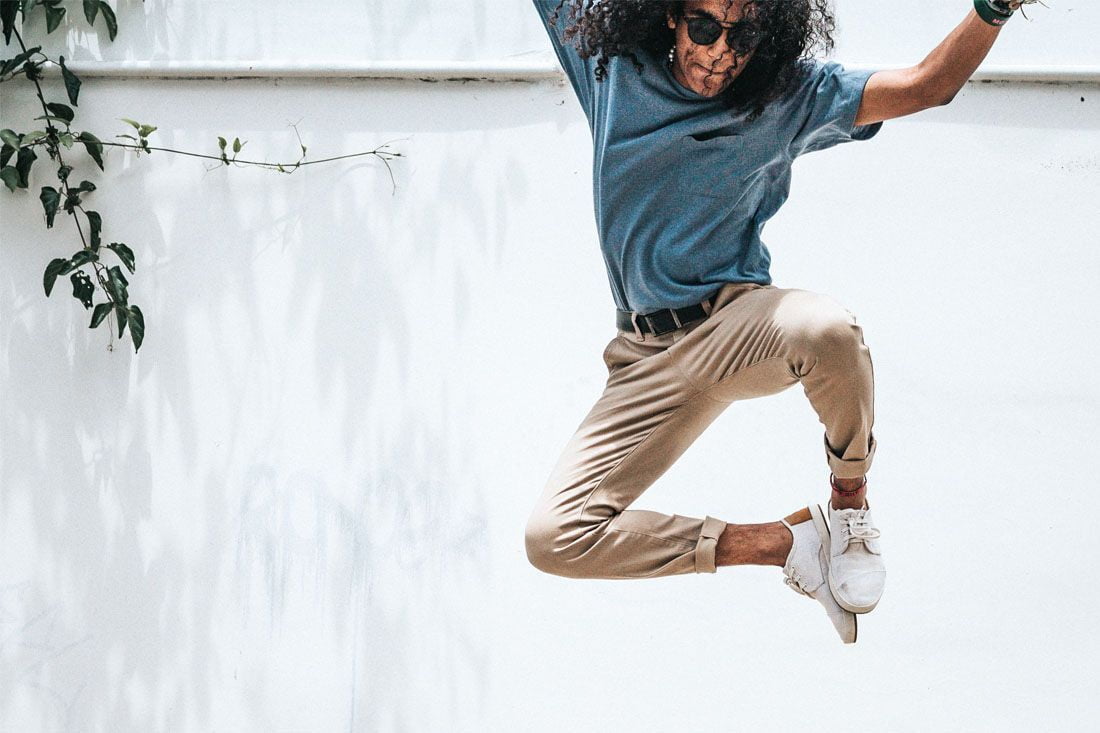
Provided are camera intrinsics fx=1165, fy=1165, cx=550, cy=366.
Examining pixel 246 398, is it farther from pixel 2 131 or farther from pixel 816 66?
pixel 816 66

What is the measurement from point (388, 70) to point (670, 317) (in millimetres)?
1359

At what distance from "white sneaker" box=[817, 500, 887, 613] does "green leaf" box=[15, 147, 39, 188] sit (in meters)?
2.29

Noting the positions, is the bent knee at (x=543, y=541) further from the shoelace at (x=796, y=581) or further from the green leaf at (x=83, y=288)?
the green leaf at (x=83, y=288)

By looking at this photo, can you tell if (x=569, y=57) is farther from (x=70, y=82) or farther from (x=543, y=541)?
(x=70, y=82)

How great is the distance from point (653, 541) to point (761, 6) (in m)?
0.89

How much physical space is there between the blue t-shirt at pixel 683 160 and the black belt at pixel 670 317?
2 cm

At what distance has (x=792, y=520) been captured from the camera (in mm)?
2068

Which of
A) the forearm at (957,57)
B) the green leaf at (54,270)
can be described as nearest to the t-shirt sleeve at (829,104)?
the forearm at (957,57)

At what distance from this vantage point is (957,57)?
1.69 meters

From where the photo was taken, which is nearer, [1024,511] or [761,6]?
[761,6]

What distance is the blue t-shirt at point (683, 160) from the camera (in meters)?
1.89

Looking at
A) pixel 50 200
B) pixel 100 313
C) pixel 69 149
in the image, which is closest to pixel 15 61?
pixel 69 149

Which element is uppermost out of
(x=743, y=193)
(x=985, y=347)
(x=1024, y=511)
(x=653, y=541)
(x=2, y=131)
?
(x=2, y=131)

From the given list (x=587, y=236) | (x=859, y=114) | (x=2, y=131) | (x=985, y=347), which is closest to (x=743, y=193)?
(x=859, y=114)
